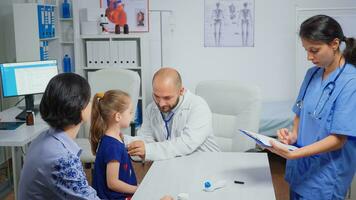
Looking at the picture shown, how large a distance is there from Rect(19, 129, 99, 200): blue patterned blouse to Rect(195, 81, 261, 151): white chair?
1.45 meters

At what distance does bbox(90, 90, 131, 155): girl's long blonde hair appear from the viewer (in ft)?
6.84

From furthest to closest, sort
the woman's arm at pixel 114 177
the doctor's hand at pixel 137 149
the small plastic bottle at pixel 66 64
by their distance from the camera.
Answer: the small plastic bottle at pixel 66 64
the doctor's hand at pixel 137 149
the woman's arm at pixel 114 177

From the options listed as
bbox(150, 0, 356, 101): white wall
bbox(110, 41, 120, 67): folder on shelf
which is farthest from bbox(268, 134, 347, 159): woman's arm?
bbox(150, 0, 356, 101): white wall

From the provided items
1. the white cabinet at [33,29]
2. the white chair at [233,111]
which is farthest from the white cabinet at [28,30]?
the white chair at [233,111]

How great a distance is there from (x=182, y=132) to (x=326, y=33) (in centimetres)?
94

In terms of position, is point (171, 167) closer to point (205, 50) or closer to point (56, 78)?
point (56, 78)

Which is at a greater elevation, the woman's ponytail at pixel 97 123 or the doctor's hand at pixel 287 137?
the woman's ponytail at pixel 97 123

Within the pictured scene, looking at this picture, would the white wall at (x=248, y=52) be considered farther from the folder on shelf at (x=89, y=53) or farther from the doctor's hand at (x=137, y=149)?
the doctor's hand at (x=137, y=149)

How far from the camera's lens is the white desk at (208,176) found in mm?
1843

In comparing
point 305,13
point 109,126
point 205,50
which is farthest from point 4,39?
point 305,13

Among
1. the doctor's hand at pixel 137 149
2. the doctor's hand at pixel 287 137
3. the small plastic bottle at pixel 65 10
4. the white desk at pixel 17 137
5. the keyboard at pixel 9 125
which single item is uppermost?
the small plastic bottle at pixel 65 10

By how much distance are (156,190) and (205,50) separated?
10.8ft

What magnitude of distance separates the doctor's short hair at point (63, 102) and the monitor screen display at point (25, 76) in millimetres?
2203

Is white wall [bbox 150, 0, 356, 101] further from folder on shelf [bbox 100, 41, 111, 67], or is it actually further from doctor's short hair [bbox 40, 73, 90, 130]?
doctor's short hair [bbox 40, 73, 90, 130]
